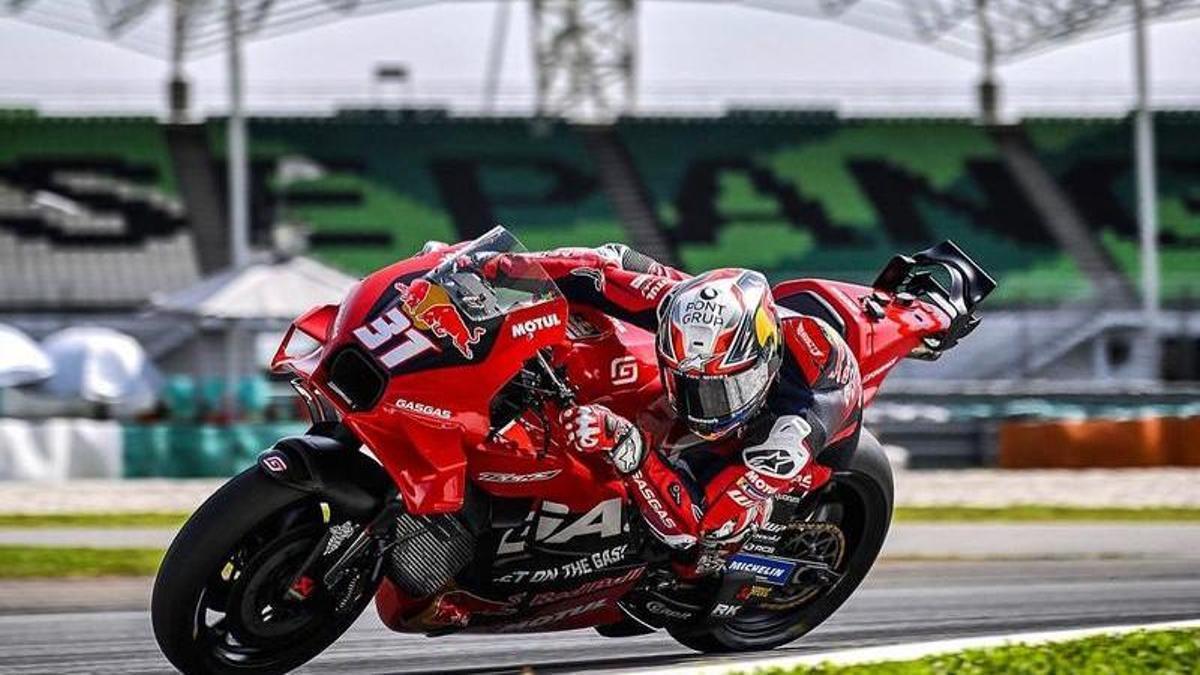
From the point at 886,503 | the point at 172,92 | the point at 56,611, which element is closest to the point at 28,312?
the point at 172,92

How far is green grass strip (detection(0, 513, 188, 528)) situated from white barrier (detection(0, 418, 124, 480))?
2949 millimetres

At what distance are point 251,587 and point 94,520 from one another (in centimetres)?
1064

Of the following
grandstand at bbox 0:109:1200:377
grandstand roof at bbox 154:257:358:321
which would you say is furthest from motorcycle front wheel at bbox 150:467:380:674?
grandstand at bbox 0:109:1200:377

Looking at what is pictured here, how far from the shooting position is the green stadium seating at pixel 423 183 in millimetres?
33094

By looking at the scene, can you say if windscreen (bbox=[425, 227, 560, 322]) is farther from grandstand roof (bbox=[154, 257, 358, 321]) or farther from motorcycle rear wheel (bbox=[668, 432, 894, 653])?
grandstand roof (bbox=[154, 257, 358, 321])

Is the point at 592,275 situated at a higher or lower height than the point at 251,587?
higher

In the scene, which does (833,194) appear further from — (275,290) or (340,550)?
(340,550)

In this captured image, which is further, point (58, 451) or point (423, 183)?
point (423, 183)

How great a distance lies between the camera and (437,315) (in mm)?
5188

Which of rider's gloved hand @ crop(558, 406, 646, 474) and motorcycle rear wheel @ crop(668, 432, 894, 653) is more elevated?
rider's gloved hand @ crop(558, 406, 646, 474)

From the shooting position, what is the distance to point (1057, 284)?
33.4m

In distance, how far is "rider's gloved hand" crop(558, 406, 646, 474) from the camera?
5.41 m

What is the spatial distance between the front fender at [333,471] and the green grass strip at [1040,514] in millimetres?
10615

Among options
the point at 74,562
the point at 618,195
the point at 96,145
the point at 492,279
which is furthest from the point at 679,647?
the point at 96,145
